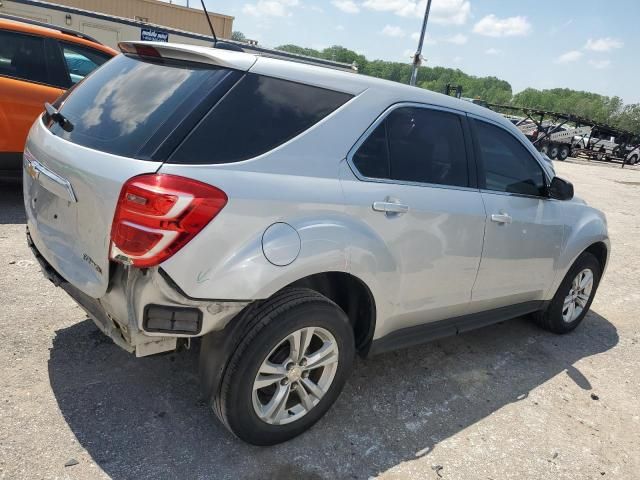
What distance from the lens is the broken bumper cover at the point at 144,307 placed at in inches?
83.2

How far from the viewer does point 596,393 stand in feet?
12.0

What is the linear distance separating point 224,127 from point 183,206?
16.6 inches

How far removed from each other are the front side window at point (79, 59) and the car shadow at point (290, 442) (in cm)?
344

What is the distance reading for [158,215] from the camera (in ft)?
6.65

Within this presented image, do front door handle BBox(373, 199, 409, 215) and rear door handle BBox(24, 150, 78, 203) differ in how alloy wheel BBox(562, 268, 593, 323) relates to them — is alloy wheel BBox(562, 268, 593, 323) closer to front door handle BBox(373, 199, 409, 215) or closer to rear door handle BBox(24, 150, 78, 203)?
front door handle BBox(373, 199, 409, 215)

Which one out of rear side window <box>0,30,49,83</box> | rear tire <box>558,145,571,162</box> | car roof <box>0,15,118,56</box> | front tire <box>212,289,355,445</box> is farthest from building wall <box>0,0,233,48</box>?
rear tire <box>558,145,571,162</box>

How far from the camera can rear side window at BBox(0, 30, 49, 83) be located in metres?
5.25

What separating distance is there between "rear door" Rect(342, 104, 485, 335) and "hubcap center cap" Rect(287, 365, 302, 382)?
0.58 metres

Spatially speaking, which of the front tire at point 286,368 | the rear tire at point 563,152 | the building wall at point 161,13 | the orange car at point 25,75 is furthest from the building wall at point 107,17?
the rear tire at point 563,152

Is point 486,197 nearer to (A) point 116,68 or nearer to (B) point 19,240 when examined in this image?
(A) point 116,68

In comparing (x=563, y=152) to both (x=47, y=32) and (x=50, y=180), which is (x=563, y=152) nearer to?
(x=47, y=32)

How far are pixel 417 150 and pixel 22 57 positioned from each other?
14.9 feet

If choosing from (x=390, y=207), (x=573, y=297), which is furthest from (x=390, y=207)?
(x=573, y=297)

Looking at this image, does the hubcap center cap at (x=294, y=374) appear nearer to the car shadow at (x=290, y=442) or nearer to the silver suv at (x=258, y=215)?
the silver suv at (x=258, y=215)
